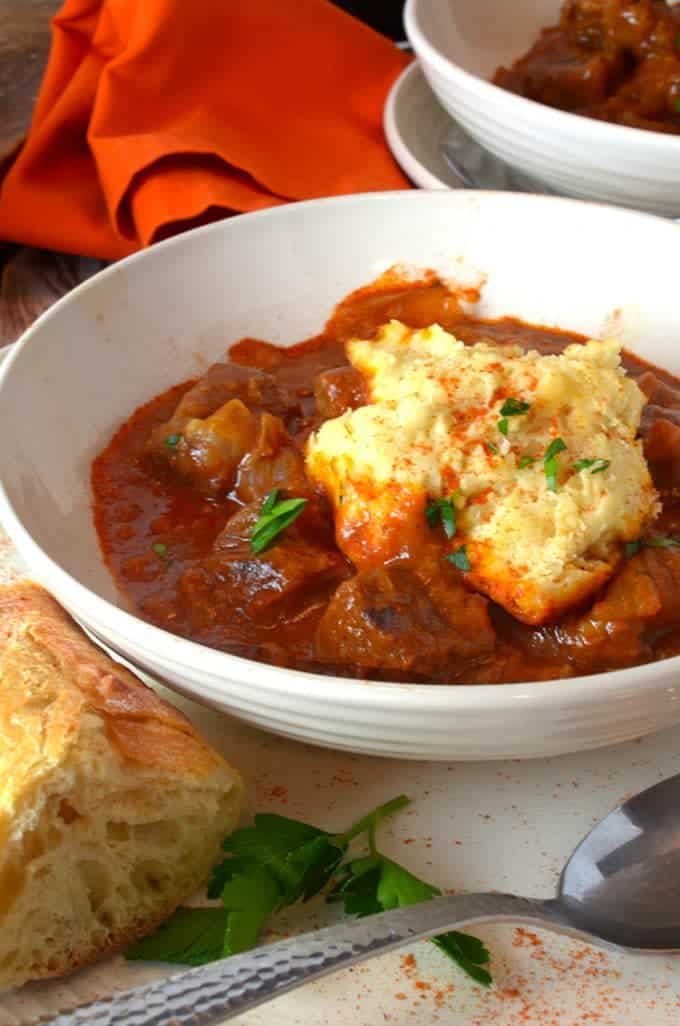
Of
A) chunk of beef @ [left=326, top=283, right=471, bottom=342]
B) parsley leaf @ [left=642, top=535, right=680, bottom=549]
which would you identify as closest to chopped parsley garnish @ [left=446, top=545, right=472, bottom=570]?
parsley leaf @ [left=642, top=535, right=680, bottom=549]

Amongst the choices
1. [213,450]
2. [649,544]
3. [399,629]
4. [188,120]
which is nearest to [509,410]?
[649,544]

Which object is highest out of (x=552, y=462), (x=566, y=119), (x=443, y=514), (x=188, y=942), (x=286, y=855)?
(x=566, y=119)

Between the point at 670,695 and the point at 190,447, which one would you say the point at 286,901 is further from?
the point at 190,447

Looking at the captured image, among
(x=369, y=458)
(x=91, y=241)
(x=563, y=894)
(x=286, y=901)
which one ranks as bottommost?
(x=91, y=241)

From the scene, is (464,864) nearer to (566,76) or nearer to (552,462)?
(552,462)

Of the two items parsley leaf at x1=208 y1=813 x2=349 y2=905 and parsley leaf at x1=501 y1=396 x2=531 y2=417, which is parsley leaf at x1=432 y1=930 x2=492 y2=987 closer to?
parsley leaf at x1=208 y1=813 x2=349 y2=905

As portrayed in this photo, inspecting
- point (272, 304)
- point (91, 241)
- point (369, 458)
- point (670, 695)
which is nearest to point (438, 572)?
point (369, 458)

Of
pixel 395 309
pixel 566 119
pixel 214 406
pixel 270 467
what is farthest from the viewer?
pixel 566 119

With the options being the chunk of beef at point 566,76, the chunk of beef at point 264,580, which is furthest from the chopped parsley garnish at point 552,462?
the chunk of beef at point 566,76
